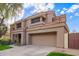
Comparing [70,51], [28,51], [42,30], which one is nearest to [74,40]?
[70,51]

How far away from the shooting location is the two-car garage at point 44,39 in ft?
15.3

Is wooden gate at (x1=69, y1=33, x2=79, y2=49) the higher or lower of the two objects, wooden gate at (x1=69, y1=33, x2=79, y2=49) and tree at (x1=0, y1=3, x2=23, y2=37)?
the lower

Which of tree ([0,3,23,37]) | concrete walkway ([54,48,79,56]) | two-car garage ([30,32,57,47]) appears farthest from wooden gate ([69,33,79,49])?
tree ([0,3,23,37])

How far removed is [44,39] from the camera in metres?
4.89

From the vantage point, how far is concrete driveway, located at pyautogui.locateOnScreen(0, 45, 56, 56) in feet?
14.8

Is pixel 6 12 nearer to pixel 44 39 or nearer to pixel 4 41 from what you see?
pixel 4 41

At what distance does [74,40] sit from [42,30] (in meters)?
1.19

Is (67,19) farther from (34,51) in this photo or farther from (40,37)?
(34,51)

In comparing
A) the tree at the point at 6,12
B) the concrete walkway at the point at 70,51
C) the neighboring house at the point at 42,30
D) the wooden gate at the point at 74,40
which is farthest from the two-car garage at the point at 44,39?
the tree at the point at 6,12

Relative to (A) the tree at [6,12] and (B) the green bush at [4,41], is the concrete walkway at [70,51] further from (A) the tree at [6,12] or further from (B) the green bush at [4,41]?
(A) the tree at [6,12]

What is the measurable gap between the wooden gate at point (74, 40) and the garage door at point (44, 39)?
0.56 meters

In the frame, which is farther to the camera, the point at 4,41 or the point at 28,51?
the point at 4,41

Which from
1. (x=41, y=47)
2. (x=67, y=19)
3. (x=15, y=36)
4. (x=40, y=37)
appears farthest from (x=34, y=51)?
(x=67, y=19)

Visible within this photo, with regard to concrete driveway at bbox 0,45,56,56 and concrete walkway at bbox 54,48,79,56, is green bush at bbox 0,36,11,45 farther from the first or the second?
concrete walkway at bbox 54,48,79,56
